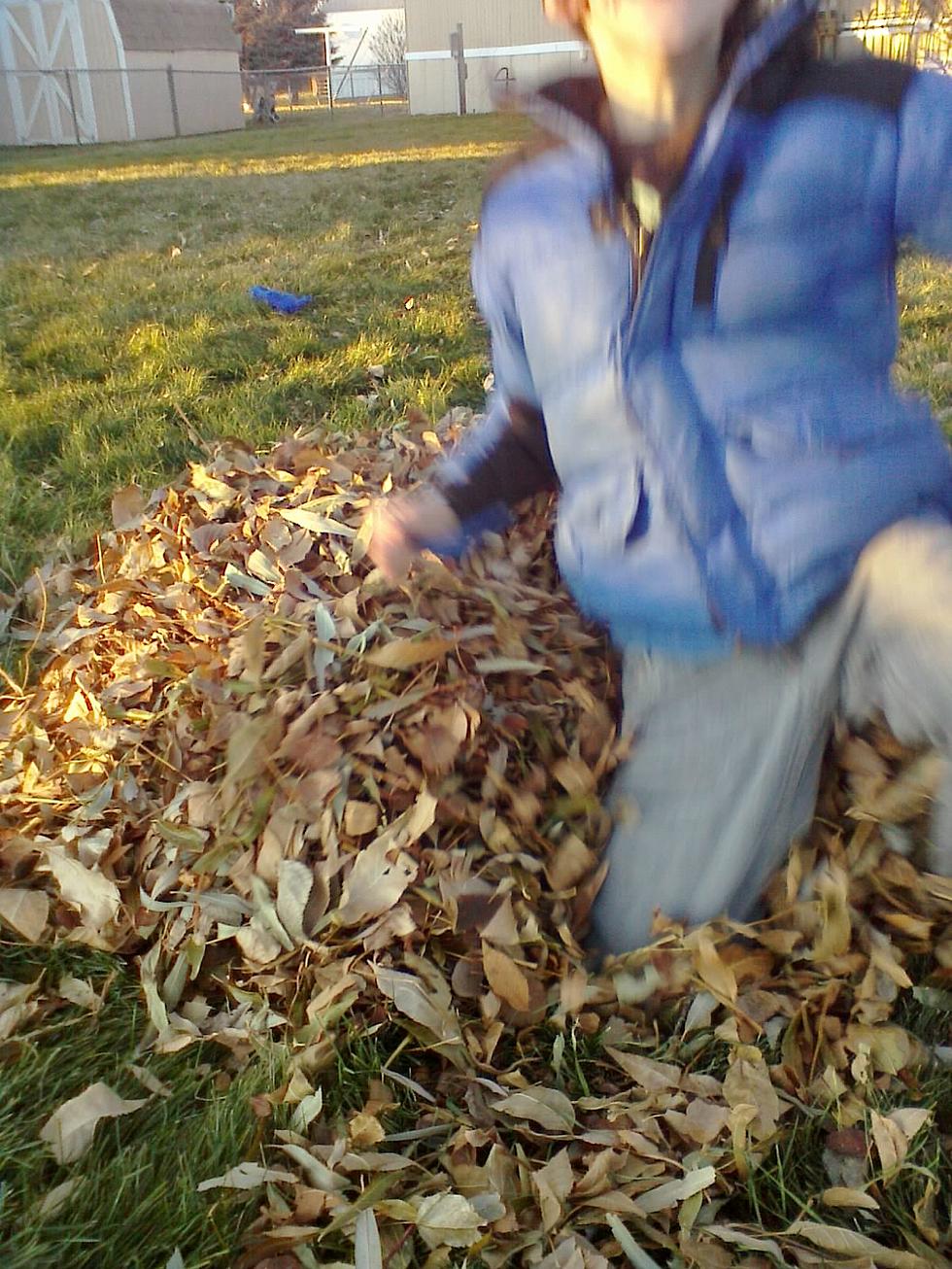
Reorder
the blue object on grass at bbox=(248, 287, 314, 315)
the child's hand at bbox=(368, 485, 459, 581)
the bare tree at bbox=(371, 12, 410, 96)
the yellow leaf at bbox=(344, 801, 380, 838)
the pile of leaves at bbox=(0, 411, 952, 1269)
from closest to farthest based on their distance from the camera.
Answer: the pile of leaves at bbox=(0, 411, 952, 1269) < the yellow leaf at bbox=(344, 801, 380, 838) < the child's hand at bbox=(368, 485, 459, 581) < the blue object on grass at bbox=(248, 287, 314, 315) < the bare tree at bbox=(371, 12, 410, 96)

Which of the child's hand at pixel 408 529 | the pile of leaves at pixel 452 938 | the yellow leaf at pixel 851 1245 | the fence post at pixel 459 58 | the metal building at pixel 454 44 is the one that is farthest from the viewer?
the metal building at pixel 454 44

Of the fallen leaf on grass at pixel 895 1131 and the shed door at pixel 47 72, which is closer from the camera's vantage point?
the fallen leaf on grass at pixel 895 1131

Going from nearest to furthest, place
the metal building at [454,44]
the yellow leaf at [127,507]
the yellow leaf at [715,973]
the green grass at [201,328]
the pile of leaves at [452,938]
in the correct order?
the pile of leaves at [452,938] → the yellow leaf at [715,973] → the yellow leaf at [127,507] → the green grass at [201,328] → the metal building at [454,44]

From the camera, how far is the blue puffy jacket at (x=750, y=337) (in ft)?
5.15

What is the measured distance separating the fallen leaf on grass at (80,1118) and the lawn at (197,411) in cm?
2

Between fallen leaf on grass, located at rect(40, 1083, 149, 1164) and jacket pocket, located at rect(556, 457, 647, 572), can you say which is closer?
fallen leaf on grass, located at rect(40, 1083, 149, 1164)

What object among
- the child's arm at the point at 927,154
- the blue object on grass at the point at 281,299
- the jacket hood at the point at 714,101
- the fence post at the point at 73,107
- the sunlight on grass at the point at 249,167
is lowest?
the blue object on grass at the point at 281,299

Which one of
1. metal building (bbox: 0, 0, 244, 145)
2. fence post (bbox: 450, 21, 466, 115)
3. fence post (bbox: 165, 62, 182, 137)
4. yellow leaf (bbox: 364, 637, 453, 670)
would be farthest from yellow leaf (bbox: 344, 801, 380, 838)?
fence post (bbox: 165, 62, 182, 137)

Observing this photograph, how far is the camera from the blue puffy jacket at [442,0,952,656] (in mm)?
1568

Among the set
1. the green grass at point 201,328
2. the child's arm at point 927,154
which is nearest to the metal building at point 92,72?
the green grass at point 201,328

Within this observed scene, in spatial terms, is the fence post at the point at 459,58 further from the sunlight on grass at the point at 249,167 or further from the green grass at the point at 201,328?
the green grass at the point at 201,328

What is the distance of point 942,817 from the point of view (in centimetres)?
170

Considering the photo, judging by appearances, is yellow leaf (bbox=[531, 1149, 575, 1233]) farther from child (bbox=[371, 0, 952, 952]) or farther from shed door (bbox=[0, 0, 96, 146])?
shed door (bbox=[0, 0, 96, 146])

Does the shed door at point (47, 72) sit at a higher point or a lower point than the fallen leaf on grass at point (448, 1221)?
higher
